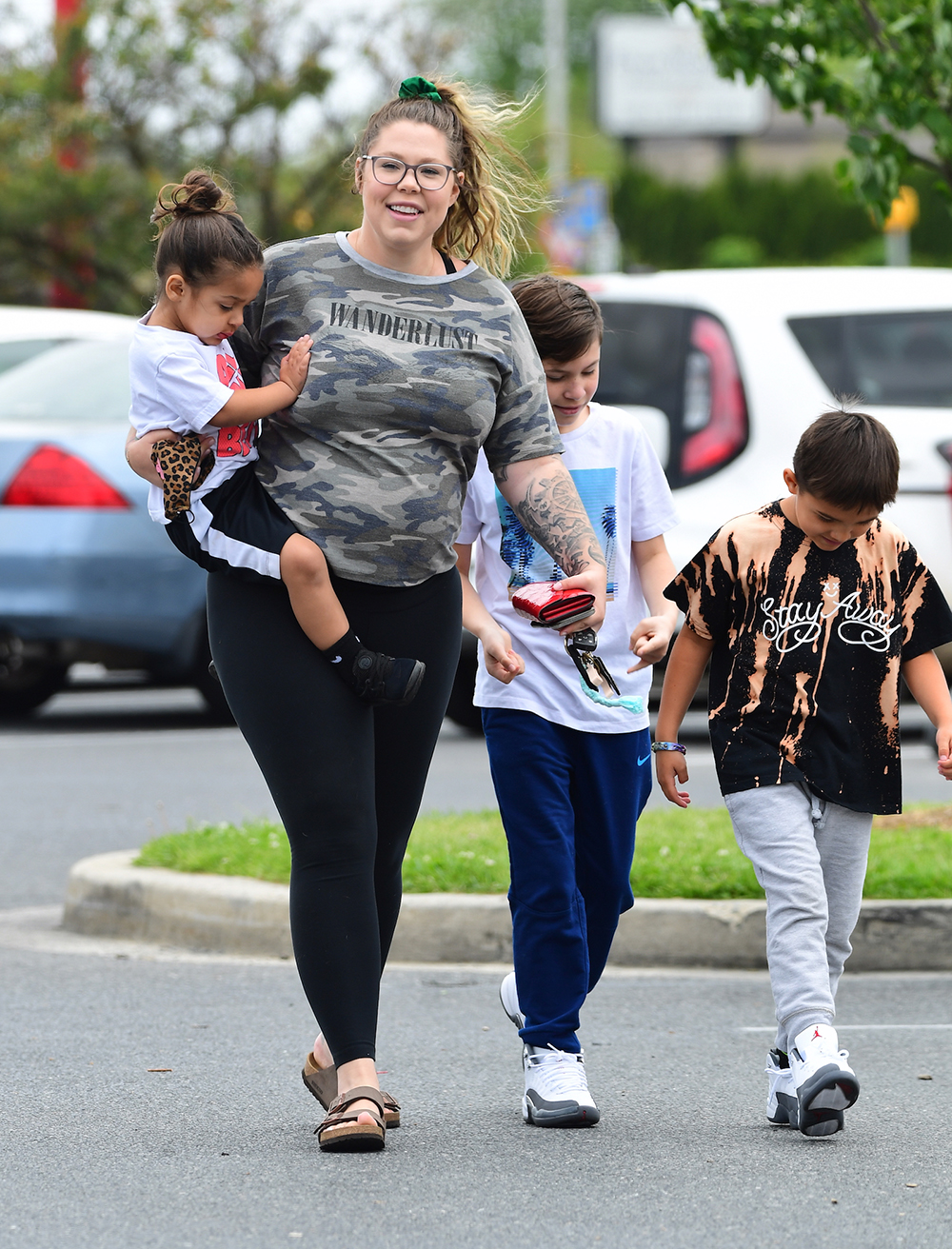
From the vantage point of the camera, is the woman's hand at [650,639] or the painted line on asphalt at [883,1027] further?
the painted line on asphalt at [883,1027]

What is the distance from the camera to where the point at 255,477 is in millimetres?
3559

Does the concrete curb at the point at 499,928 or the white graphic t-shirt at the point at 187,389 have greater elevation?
the white graphic t-shirt at the point at 187,389

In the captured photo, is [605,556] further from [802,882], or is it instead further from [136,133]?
[136,133]

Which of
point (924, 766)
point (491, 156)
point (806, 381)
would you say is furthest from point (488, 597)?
point (924, 766)

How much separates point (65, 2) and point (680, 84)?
30.1 m

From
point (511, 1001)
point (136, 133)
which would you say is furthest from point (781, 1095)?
point (136, 133)

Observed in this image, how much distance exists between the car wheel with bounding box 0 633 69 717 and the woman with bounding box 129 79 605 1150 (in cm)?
665

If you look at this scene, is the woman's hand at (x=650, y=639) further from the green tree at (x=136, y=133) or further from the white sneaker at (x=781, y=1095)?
the green tree at (x=136, y=133)

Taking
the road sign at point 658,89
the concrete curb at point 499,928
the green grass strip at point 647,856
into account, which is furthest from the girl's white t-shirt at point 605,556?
the road sign at point 658,89

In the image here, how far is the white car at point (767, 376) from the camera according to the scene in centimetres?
800

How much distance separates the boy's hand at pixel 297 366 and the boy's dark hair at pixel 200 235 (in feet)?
0.52

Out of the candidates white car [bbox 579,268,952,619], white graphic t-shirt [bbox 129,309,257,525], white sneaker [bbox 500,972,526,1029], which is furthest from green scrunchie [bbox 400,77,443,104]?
white car [bbox 579,268,952,619]

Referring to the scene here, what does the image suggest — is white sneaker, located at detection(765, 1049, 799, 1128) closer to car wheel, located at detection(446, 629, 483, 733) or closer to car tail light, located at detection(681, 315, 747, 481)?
car tail light, located at detection(681, 315, 747, 481)

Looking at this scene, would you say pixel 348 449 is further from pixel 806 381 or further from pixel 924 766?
pixel 924 766
